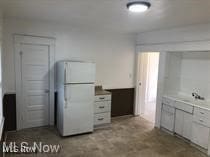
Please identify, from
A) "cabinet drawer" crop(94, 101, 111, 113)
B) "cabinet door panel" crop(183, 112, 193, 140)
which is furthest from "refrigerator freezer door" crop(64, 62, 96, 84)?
"cabinet door panel" crop(183, 112, 193, 140)

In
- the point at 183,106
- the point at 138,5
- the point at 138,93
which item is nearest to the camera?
the point at 138,5

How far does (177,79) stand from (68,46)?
295 cm

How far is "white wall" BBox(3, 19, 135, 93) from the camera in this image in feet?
12.4

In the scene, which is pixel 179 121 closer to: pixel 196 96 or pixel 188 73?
pixel 196 96

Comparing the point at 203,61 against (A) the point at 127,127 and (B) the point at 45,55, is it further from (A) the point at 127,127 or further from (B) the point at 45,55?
(B) the point at 45,55

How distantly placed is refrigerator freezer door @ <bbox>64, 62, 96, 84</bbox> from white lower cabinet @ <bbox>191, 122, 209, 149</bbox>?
2.38m

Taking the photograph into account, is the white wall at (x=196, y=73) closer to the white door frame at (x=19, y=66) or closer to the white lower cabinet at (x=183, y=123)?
the white lower cabinet at (x=183, y=123)

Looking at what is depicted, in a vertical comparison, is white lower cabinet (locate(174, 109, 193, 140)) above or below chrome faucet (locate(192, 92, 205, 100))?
below

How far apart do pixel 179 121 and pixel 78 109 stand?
7.56 feet

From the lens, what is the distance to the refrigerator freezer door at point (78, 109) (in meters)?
3.71

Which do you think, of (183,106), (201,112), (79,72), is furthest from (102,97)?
(201,112)

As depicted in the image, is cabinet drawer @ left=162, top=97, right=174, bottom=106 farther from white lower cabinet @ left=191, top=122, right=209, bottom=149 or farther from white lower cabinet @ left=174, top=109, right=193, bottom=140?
white lower cabinet @ left=191, top=122, right=209, bottom=149

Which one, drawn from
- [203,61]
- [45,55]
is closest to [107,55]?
[45,55]

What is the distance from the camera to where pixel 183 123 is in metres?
3.84
